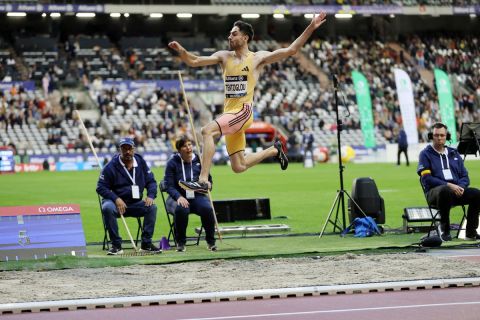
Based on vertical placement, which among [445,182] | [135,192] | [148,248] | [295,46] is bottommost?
[148,248]

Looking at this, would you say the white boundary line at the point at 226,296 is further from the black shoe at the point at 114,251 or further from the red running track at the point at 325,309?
the black shoe at the point at 114,251

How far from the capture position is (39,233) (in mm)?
12430

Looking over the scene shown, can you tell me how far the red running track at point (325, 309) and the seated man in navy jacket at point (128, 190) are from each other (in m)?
4.85

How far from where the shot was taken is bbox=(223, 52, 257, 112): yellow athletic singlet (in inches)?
465

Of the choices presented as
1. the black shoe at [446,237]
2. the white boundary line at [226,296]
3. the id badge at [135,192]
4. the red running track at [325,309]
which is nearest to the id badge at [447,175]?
the black shoe at [446,237]

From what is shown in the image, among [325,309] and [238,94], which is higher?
[238,94]

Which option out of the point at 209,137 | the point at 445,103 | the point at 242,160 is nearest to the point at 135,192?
the point at 242,160

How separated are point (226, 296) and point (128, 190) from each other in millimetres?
5139

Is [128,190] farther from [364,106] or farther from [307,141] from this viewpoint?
[307,141]

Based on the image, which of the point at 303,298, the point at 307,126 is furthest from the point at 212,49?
the point at 303,298

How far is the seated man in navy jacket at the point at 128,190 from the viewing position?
44.6ft

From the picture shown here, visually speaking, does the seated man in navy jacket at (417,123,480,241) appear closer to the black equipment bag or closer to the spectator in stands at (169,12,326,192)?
the black equipment bag

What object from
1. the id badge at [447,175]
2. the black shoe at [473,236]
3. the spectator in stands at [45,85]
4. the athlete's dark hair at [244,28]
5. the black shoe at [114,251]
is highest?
the spectator in stands at [45,85]

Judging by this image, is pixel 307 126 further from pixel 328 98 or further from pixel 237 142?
pixel 237 142
